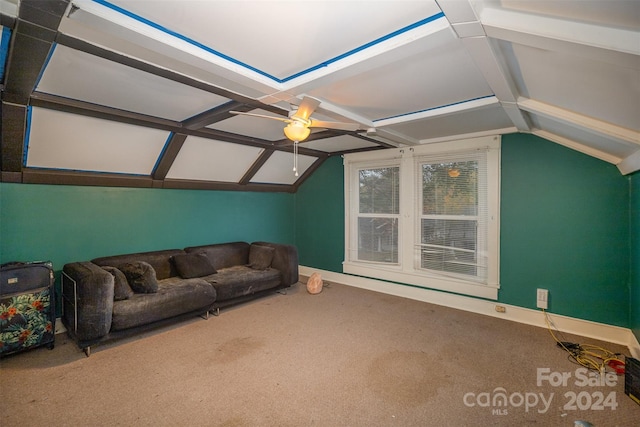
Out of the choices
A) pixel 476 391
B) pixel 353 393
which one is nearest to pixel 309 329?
pixel 353 393

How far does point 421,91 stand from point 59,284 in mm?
4177

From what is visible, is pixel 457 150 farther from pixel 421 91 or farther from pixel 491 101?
pixel 421 91

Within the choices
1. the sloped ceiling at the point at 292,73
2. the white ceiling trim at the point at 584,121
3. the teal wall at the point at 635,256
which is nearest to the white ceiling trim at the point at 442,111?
the sloped ceiling at the point at 292,73

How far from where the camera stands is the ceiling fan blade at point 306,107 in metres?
2.14

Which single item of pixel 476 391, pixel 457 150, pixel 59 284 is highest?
pixel 457 150

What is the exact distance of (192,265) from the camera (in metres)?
3.87

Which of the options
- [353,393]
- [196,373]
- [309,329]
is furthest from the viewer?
[309,329]

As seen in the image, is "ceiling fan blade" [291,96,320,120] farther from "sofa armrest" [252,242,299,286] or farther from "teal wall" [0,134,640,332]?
"teal wall" [0,134,640,332]

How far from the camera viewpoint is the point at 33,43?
4.92 ft

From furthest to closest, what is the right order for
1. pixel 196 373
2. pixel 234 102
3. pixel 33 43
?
pixel 234 102, pixel 196 373, pixel 33 43

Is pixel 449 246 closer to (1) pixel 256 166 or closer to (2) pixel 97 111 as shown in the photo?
(1) pixel 256 166

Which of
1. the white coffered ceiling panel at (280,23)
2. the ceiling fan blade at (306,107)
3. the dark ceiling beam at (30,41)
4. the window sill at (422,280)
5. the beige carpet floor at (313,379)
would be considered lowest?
the beige carpet floor at (313,379)

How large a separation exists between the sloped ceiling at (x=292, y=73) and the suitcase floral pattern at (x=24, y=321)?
124cm

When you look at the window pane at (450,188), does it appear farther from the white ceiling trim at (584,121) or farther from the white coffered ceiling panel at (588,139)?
the white ceiling trim at (584,121)
